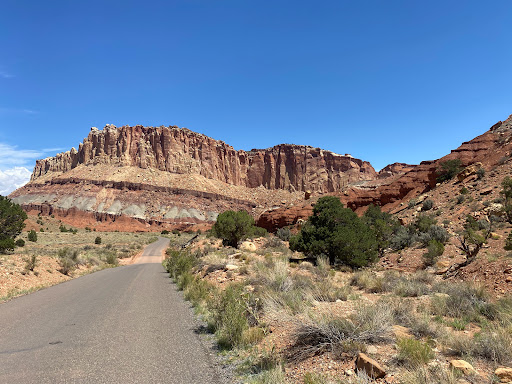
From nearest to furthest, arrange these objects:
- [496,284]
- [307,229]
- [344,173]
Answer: [496,284] < [307,229] < [344,173]

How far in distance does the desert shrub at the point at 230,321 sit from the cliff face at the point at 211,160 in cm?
11661

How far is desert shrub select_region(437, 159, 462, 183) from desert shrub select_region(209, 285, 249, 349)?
138 feet

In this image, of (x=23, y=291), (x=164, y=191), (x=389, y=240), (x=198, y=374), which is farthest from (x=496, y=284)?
(x=164, y=191)

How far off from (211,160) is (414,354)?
435ft

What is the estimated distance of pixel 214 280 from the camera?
1358 cm

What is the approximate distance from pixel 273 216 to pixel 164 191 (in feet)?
191

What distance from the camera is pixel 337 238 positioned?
18453mm

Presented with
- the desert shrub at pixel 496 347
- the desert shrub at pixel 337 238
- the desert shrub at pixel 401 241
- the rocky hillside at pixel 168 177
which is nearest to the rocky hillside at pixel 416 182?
the rocky hillside at pixel 168 177

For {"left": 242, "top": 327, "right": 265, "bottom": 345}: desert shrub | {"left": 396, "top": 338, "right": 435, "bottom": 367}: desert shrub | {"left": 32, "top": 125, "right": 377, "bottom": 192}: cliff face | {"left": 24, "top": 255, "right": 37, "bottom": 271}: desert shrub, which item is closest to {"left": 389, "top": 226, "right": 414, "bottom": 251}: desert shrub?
{"left": 242, "top": 327, "right": 265, "bottom": 345}: desert shrub

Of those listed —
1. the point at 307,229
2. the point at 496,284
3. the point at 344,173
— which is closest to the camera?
the point at 496,284

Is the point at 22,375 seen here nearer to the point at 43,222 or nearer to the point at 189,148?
the point at 43,222

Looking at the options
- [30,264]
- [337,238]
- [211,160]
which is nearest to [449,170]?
[337,238]

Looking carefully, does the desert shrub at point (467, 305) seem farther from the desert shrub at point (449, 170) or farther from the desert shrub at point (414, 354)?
the desert shrub at point (449, 170)

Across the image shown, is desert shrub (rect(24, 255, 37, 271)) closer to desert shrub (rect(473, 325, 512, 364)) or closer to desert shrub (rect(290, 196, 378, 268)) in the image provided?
desert shrub (rect(290, 196, 378, 268))
